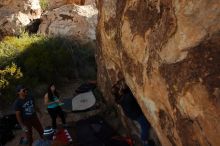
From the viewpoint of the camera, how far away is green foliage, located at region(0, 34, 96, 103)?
490 inches

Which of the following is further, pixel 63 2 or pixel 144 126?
pixel 63 2

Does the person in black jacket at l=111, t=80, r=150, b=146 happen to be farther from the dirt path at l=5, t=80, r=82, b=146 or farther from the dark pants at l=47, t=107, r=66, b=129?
the dirt path at l=5, t=80, r=82, b=146

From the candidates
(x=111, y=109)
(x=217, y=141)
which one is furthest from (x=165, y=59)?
(x=111, y=109)

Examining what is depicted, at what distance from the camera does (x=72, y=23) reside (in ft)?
49.2

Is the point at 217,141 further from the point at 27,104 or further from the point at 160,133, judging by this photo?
the point at 27,104

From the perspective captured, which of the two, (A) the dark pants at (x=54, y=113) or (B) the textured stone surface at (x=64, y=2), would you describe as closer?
(A) the dark pants at (x=54, y=113)

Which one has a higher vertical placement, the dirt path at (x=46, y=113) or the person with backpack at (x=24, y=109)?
the person with backpack at (x=24, y=109)

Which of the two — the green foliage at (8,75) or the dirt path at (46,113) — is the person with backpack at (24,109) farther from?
the green foliage at (8,75)

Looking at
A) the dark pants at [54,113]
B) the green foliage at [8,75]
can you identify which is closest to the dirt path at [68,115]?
the dark pants at [54,113]

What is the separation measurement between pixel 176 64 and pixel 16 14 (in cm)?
1215

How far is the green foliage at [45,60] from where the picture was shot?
1244 cm

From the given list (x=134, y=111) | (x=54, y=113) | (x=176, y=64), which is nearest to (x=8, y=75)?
(x=54, y=113)

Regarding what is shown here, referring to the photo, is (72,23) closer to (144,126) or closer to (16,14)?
(16,14)

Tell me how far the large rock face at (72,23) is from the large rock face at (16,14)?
985 millimetres
